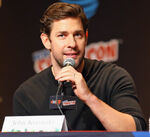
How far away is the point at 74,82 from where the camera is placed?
1745 millimetres

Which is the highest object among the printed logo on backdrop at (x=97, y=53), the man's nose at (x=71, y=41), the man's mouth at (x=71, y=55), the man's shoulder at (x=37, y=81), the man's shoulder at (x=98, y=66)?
the man's nose at (x=71, y=41)

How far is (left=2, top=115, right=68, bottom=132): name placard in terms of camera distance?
1.34 meters

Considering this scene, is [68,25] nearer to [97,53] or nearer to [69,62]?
[69,62]

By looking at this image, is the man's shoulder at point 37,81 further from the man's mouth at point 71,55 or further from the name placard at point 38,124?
the name placard at point 38,124

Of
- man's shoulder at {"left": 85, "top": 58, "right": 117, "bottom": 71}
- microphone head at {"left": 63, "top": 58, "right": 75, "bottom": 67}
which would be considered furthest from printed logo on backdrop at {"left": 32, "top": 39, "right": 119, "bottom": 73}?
microphone head at {"left": 63, "top": 58, "right": 75, "bottom": 67}

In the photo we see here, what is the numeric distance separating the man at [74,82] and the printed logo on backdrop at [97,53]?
142cm

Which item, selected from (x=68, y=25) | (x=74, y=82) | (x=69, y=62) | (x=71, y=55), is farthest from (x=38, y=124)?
(x=68, y=25)

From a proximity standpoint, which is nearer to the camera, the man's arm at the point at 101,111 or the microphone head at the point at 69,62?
the man's arm at the point at 101,111

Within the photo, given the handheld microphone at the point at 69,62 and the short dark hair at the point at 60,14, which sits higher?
the short dark hair at the point at 60,14

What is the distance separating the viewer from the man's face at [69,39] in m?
1.96

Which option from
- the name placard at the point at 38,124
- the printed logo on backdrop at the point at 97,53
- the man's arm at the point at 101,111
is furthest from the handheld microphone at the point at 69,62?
the printed logo on backdrop at the point at 97,53

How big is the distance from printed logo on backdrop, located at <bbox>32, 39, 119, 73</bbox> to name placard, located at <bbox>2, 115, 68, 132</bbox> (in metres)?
2.32

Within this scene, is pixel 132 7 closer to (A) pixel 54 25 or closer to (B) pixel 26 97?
(A) pixel 54 25

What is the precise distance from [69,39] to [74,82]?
356 millimetres
